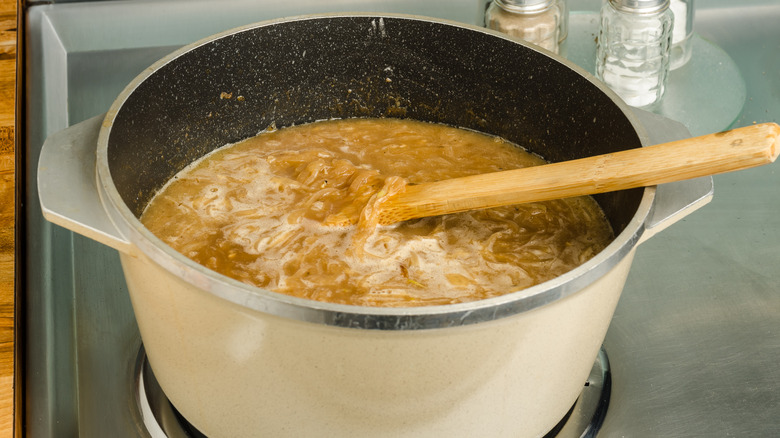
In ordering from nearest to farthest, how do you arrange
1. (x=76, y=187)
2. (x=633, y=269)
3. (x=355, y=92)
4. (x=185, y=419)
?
(x=76, y=187)
(x=185, y=419)
(x=633, y=269)
(x=355, y=92)

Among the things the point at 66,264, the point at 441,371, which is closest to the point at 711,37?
the point at 441,371

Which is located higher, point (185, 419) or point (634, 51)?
point (634, 51)

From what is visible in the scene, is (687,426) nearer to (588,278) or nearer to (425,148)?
(588,278)

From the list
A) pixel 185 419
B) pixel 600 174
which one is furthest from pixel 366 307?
pixel 185 419

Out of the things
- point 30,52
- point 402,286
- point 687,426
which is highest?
point 30,52

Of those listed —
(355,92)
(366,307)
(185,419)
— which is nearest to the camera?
(366,307)

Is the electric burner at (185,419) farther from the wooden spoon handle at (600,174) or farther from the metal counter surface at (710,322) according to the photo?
the wooden spoon handle at (600,174)

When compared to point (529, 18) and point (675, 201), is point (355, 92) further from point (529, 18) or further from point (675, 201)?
point (675, 201)
